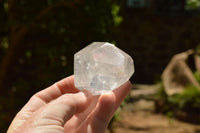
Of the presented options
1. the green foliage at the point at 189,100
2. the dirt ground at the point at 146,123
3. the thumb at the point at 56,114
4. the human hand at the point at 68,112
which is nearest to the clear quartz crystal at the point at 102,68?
the human hand at the point at 68,112

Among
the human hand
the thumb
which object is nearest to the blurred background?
the human hand

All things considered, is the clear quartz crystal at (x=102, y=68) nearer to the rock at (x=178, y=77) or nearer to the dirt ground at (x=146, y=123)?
the dirt ground at (x=146, y=123)

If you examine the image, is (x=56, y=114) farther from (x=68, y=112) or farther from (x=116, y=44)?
(x=116, y=44)

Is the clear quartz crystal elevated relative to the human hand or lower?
elevated

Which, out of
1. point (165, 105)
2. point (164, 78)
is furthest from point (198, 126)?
point (164, 78)

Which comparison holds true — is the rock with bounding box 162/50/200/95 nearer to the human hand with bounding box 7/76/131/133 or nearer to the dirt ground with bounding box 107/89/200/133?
the dirt ground with bounding box 107/89/200/133

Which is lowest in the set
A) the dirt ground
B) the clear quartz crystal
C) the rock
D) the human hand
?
the dirt ground
